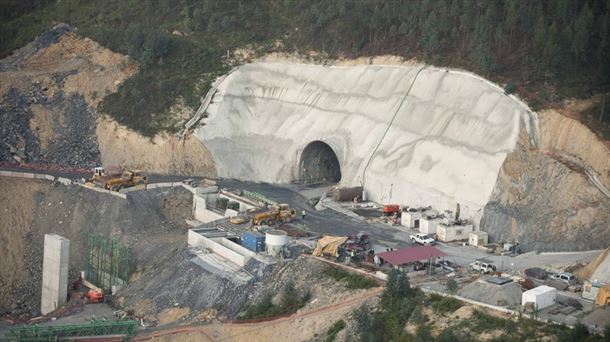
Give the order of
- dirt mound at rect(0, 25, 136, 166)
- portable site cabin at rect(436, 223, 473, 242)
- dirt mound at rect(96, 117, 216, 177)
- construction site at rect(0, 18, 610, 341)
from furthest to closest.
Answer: dirt mound at rect(0, 25, 136, 166), dirt mound at rect(96, 117, 216, 177), portable site cabin at rect(436, 223, 473, 242), construction site at rect(0, 18, 610, 341)

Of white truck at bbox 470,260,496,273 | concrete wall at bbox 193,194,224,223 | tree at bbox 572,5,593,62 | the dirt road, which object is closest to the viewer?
the dirt road

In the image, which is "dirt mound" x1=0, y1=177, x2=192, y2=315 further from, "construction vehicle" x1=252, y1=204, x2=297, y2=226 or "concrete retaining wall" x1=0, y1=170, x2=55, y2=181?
"construction vehicle" x1=252, y1=204, x2=297, y2=226

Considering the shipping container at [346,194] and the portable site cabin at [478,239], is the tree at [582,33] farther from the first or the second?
the shipping container at [346,194]

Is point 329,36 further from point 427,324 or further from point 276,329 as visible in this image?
point 427,324

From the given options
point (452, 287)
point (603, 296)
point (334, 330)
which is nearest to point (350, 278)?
point (334, 330)

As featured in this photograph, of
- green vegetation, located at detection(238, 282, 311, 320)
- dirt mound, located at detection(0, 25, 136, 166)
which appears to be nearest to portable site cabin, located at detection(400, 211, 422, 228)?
green vegetation, located at detection(238, 282, 311, 320)

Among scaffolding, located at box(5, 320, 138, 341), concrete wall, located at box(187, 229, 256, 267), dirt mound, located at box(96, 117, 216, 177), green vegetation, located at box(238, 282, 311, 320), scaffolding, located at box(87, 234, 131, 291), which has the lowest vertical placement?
scaffolding, located at box(5, 320, 138, 341)
